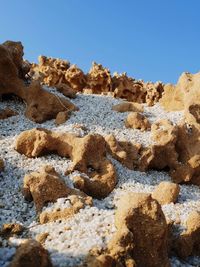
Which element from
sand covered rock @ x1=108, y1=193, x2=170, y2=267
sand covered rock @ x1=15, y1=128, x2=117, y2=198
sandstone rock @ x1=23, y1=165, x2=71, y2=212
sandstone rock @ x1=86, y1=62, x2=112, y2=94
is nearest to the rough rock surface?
sand covered rock @ x1=15, y1=128, x2=117, y2=198

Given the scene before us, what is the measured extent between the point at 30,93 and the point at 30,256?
10.9 meters

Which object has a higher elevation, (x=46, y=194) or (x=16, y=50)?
(x=16, y=50)

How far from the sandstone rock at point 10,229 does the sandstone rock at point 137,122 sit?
7539 millimetres

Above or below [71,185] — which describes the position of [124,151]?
above

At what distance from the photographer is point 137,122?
1694 centimetres

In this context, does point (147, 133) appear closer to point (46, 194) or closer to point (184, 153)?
point (184, 153)

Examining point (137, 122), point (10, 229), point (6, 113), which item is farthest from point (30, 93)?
point (10, 229)

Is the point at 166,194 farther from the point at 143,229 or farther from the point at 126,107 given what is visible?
the point at 126,107

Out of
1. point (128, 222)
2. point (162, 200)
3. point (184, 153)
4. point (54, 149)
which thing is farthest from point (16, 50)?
point (128, 222)

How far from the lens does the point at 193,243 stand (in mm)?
10984

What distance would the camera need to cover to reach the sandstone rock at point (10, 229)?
1025cm

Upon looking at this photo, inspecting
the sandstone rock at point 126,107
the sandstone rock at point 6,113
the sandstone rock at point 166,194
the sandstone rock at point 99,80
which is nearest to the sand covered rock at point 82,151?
the sandstone rock at point 166,194

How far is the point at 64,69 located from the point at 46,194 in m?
20.4

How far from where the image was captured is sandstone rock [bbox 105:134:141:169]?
14938 millimetres
